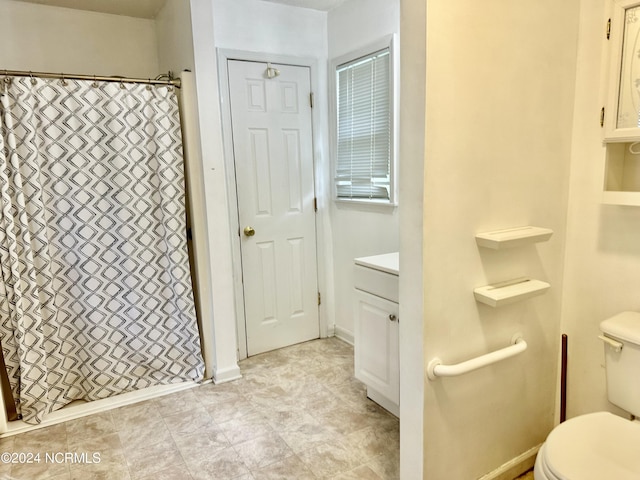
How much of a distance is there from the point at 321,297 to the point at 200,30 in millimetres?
1989

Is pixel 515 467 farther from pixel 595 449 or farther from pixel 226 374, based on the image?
pixel 226 374

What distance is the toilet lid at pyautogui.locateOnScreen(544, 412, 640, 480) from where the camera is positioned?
120 centimetres

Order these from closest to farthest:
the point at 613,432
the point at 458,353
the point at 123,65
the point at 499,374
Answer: the point at 613,432 < the point at 458,353 < the point at 499,374 < the point at 123,65

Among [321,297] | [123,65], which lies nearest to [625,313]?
[321,297]

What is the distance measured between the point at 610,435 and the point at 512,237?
0.69m

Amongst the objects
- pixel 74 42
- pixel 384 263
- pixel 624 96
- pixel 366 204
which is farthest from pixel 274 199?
pixel 624 96

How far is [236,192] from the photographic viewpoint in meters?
2.80

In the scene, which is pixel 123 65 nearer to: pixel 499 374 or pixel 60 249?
pixel 60 249

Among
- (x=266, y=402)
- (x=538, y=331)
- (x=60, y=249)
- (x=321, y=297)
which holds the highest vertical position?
(x=60, y=249)

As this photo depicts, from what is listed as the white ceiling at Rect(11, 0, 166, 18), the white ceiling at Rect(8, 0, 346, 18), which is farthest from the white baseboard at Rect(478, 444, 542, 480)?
the white ceiling at Rect(11, 0, 166, 18)

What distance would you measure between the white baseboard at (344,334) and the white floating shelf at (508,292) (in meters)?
1.78

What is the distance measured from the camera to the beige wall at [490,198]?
1.31 metres

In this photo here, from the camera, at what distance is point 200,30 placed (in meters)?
2.30

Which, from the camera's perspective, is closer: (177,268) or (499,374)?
(499,374)
